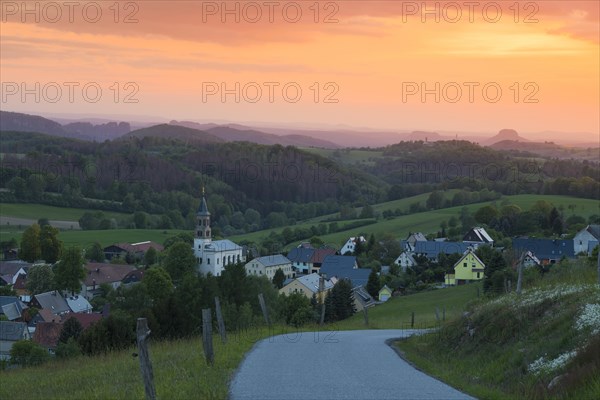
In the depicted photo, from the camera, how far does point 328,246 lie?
335 feet

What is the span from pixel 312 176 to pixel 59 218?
73.0m

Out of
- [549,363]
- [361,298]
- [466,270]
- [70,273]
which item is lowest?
[361,298]

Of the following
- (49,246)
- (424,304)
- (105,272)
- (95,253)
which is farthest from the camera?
(95,253)

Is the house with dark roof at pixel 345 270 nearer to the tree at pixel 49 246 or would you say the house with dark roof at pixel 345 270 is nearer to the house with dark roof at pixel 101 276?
the house with dark roof at pixel 101 276

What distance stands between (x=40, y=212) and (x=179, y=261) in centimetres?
5170

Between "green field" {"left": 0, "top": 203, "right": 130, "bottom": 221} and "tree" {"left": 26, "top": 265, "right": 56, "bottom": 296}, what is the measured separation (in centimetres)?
4939

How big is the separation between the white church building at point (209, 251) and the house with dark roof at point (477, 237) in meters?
27.0

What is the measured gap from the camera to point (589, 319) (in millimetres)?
13961

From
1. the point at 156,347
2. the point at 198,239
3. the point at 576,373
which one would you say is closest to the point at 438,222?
the point at 198,239

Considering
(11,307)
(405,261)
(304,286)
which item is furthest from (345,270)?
(11,307)

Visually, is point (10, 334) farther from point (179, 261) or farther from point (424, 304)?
point (179, 261)

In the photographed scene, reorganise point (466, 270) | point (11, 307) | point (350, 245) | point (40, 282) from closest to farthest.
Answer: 1. point (11, 307)
2. point (466, 270)
3. point (40, 282)
4. point (350, 245)

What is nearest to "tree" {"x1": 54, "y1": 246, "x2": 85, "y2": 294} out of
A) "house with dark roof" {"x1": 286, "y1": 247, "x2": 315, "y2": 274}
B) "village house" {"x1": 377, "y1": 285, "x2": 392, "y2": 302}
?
"village house" {"x1": 377, "y1": 285, "x2": 392, "y2": 302}

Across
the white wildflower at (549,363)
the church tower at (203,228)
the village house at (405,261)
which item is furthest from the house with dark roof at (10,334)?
the church tower at (203,228)
